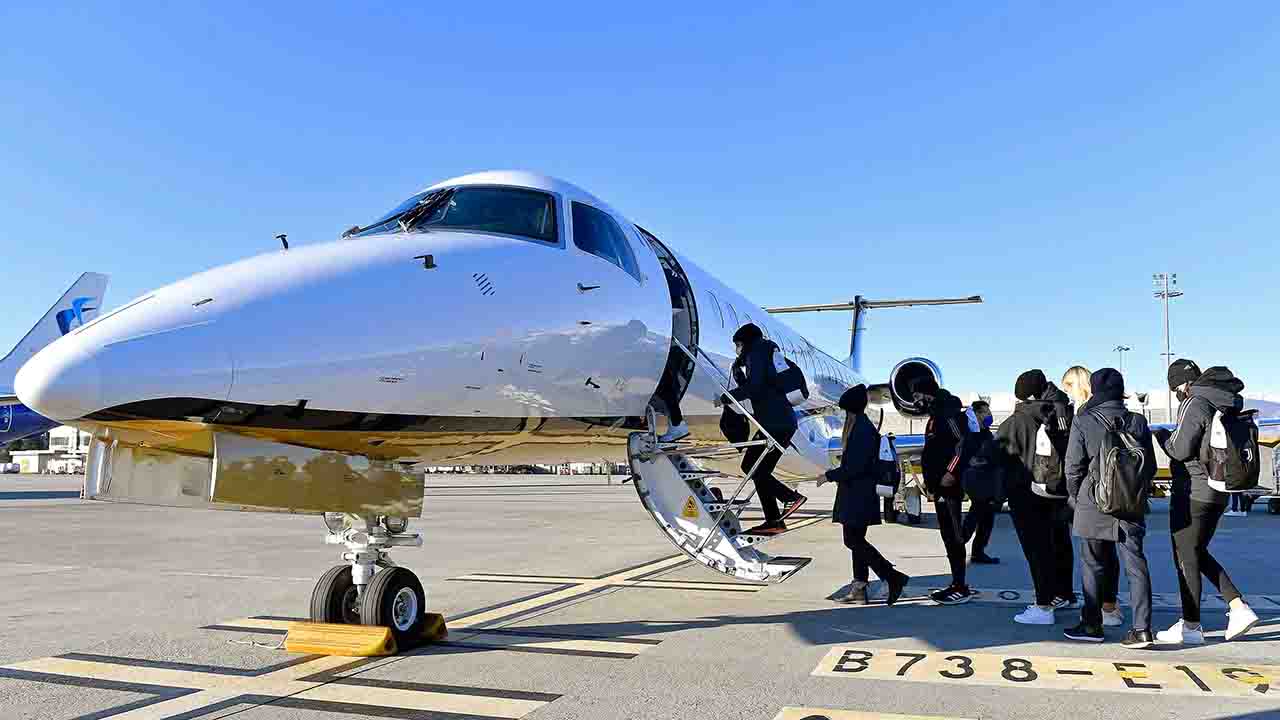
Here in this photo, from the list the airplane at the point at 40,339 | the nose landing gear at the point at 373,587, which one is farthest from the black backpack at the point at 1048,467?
the airplane at the point at 40,339

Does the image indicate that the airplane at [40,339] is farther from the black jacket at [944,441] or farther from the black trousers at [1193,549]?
the black trousers at [1193,549]

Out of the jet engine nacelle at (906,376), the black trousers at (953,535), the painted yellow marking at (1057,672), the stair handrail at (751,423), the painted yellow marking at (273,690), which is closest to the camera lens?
the painted yellow marking at (273,690)

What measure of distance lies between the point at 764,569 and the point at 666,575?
4218 mm

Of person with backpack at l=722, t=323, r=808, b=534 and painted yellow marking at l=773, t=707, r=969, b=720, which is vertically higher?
person with backpack at l=722, t=323, r=808, b=534

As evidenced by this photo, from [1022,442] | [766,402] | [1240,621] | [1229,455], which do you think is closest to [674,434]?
[766,402]

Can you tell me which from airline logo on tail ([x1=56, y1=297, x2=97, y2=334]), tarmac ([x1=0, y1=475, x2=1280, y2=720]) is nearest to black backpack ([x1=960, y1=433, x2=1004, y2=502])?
tarmac ([x1=0, y1=475, x2=1280, y2=720])

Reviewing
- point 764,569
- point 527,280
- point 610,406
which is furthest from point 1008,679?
point 527,280

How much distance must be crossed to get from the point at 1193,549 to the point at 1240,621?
52 centimetres

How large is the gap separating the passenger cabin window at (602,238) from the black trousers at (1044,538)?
356 centimetres

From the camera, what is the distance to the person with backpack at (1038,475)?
22.8 feet

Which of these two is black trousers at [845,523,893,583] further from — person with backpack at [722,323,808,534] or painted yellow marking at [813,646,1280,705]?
painted yellow marking at [813,646,1280,705]

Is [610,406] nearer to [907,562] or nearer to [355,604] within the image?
[355,604]

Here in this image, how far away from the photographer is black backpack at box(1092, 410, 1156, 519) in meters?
5.92

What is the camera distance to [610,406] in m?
6.43
